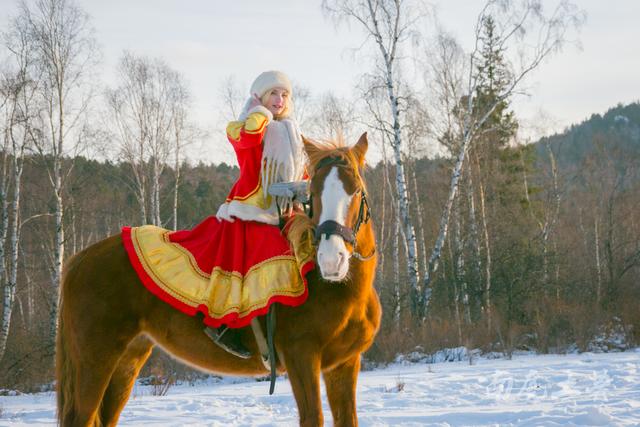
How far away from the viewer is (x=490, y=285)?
63.0ft

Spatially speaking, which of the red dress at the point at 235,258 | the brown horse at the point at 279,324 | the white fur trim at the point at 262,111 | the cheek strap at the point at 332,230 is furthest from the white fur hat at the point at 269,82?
the cheek strap at the point at 332,230

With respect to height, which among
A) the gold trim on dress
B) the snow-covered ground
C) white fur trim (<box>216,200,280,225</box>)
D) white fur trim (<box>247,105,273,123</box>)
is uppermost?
white fur trim (<box>247,105,273,123</box>)

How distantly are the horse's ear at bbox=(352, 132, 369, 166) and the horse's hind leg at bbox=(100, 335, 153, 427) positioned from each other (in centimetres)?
205

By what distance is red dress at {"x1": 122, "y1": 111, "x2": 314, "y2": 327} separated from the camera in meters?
3.43

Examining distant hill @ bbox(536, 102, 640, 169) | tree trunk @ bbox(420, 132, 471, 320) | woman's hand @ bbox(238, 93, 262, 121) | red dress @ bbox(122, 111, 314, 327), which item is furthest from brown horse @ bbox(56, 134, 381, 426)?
distant hill @ bbox(536, 102, 640, 169)

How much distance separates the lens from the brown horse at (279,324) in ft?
10.3

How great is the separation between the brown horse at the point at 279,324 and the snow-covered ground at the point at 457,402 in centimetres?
269

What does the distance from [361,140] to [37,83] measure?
672 inches

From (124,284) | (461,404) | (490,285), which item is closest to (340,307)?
(124,284)

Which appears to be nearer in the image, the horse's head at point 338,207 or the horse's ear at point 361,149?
the horse's head at point 338,207

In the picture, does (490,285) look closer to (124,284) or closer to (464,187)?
(464,187)

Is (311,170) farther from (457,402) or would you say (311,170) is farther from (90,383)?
(457,402)

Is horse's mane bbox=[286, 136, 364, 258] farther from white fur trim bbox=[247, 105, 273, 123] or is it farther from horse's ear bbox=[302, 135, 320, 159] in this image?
white fur trim bbox=[247, 105, 273, 123]

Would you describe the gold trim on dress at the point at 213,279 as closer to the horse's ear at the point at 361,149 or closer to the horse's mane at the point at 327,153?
the horse's mane at the point at 327,153
